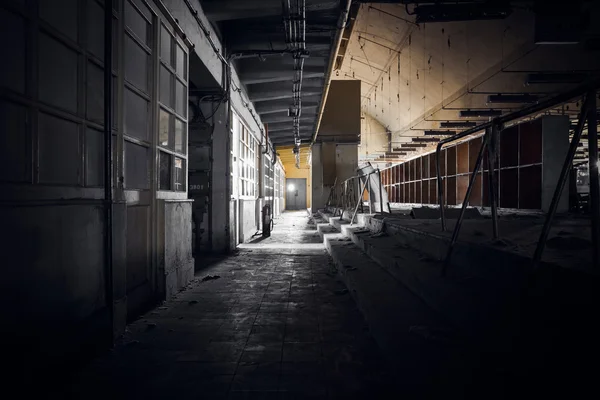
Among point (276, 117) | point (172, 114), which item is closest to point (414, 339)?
point (172, 114)

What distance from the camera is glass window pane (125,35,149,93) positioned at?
10.3ft

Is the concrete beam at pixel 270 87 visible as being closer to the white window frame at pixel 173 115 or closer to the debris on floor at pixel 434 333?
Result: the white window frame at pixel 173 115

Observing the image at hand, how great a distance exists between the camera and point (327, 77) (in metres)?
8.59

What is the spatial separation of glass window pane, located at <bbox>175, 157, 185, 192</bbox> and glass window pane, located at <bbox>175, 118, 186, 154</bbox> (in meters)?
0.15

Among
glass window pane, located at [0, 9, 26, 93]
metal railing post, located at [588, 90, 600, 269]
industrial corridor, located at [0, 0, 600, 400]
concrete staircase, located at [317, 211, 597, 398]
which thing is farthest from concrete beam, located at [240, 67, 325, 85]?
metal railing post, located at [588, 90, 600, 269]

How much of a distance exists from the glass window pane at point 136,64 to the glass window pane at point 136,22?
121mm

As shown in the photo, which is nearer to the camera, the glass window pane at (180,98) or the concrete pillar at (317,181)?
→ the glass window pane at (180,98)

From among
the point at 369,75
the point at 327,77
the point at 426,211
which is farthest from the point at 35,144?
the point at 369,75

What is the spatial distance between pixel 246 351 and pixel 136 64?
2.80 meters

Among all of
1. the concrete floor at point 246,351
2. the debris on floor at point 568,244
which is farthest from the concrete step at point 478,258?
the concrete floor at point 246,351

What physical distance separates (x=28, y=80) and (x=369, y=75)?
22.7 m

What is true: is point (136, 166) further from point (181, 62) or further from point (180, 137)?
point (181, 62)

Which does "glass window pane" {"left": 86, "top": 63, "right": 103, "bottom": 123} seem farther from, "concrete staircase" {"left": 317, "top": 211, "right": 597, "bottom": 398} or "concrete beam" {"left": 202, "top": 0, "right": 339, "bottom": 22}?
"concrete beam" {"left": 202, "top": 0, "right": 339, "bottom": 22}

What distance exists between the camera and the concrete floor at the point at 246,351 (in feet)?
6.46
